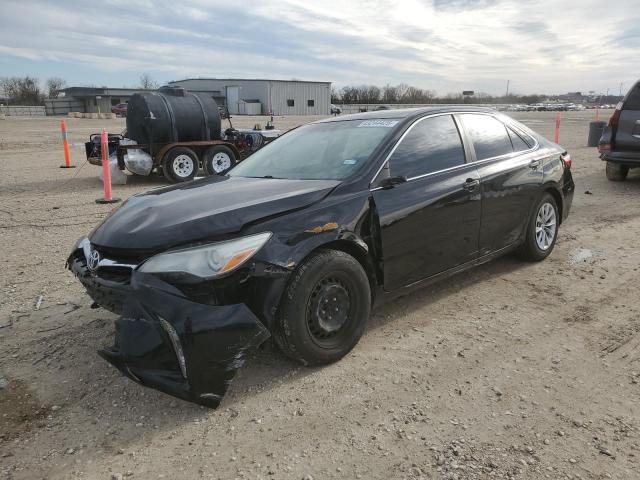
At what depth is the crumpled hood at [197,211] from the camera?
2881mm

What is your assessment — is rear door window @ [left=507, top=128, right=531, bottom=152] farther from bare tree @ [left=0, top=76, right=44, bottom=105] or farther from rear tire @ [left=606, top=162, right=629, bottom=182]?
bare tree @ [left=0, top=76, right=44, bottom=105]

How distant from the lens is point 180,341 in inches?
104

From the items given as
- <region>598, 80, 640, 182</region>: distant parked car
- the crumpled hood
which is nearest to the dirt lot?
the crumpled hood

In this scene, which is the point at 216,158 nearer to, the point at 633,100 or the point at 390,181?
the point at 633,100

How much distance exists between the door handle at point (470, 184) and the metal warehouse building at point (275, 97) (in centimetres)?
6506

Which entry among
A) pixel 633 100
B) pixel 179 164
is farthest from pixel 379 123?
pixel 179 164

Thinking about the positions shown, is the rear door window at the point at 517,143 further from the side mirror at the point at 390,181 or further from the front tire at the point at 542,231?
the side mirror at the point at 390,181

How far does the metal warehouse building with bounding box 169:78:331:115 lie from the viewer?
2699 inches

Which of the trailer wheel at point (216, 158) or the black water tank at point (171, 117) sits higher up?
the black water tank at point (171, 117)

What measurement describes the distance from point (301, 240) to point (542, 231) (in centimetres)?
323

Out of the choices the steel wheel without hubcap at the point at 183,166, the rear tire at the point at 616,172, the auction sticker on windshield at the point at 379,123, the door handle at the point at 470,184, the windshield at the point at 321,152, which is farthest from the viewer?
the steel wheel without hubcap at the point at 183,166

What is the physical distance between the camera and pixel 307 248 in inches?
120

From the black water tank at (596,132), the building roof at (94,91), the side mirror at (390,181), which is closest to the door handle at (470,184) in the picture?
the side mirror at (390,181)

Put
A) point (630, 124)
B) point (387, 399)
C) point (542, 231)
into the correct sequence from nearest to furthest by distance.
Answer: point (387, 399), point (542, 231), point (630, 124)
